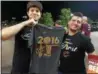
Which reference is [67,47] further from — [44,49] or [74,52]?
[44,49]

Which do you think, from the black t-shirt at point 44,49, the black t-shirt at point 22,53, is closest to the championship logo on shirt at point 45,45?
the black t-shirt at point 44,49

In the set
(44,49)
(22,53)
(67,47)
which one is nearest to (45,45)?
(44,49)

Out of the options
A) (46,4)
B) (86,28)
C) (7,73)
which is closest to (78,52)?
(7,73)

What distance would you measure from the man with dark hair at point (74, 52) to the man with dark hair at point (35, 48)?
49 cm

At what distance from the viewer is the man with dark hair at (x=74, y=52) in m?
4.11

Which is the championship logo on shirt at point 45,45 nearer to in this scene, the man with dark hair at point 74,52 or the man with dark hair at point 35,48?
the man with dark hair at point 35,48

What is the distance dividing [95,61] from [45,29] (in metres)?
1.91

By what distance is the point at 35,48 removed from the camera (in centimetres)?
353

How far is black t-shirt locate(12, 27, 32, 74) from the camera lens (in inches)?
138

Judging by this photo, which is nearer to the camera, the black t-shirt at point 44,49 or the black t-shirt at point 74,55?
the black t-shirt at point 44,49

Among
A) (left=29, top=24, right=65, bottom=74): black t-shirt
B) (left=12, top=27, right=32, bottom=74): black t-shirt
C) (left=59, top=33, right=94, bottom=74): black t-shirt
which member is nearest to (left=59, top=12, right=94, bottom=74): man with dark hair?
(left=59, top=33, right=94, bottom=74): black t-shirt

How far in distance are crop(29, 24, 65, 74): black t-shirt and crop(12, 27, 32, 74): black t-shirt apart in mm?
55

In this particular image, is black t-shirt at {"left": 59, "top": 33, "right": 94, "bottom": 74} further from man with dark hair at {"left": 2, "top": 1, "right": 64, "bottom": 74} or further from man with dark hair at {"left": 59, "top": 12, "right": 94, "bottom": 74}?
man with dark hair at {"left": 2, "top": 1, "right": 64, "bottom": 74}

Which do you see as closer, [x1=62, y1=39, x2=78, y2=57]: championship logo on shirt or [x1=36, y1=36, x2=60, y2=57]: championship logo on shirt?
[x1=36, y1=36, x2=60, y2=57]: championship logo on shirt
